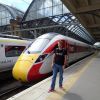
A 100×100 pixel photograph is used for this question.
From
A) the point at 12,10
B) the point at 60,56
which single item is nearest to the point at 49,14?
the point at 12,10

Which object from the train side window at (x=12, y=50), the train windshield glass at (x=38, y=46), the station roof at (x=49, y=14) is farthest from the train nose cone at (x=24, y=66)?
the station roof at (x=49, y=14)

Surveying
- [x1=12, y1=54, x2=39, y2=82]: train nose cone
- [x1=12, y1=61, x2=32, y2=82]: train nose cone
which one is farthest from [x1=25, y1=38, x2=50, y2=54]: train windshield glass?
[x1=12, y1=61, x2=32, y2=82]: train nose cone

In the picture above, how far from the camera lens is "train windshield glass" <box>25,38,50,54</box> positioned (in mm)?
10750

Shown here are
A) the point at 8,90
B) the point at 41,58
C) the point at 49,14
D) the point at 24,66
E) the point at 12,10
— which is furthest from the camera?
the point at 12,10

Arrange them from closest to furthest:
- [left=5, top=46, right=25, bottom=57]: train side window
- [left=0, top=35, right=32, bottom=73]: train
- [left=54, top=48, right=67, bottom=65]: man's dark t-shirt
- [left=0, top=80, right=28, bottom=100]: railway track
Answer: [left=54, top=48, right=67, bottom=65]: man's dark t-shirt
[left=0, top=80, right=28, bottom=100]: railway track
[left=0, top=35, right=32, bottom=73]: train
[left=5, top=46, right=25, bottom=57]: train side window

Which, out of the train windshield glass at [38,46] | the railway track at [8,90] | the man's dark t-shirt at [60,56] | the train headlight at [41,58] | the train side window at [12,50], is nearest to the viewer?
the man's dark t-shirt at [60,56]

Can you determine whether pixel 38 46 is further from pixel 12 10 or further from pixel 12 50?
pixel 12 10

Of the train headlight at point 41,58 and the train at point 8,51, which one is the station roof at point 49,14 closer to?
the train at point 8,51

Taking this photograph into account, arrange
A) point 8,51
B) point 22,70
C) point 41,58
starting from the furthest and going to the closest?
point 8,51 → point 41,58 → point 22,70

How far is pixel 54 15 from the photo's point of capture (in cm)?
3038

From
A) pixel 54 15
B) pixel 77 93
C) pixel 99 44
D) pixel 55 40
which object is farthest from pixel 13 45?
pixel 99 44

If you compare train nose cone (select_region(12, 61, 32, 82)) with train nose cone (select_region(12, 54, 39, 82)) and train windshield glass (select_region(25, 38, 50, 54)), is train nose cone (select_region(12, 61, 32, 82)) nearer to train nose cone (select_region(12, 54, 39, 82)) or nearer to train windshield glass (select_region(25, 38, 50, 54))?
train nose cone (select_region(12, 54, 39, 82))

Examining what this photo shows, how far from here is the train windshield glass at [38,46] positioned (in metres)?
10.8

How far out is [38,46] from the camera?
11.1 metres
